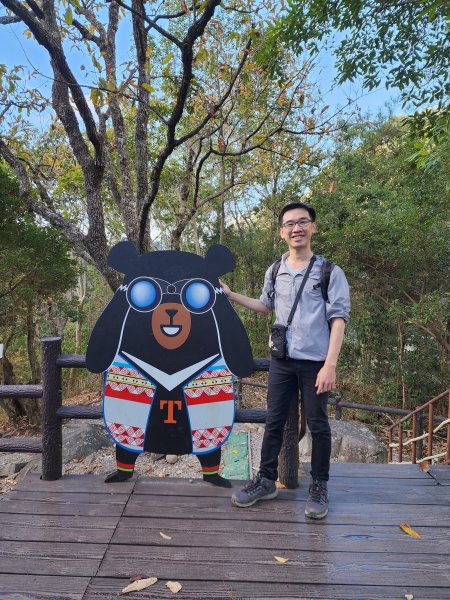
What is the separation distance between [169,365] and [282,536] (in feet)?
3.78

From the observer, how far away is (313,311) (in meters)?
2.35

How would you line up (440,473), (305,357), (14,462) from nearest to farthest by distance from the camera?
(305,357) < (440,473) < (14,462)

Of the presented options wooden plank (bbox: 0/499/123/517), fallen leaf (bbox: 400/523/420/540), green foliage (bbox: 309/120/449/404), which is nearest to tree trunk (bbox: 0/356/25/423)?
green foliage (bbox: 309/120/449/404)

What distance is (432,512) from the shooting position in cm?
241

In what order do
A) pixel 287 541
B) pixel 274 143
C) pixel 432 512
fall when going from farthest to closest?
pixel 274 143 < pixel 432 512 < pixel 287 541

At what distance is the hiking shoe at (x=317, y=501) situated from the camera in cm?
232

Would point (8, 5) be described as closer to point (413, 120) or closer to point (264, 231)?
point (413, 120)

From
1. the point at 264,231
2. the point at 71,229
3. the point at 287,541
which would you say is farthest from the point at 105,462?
the point at 264,231

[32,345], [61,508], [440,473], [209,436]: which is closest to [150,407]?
[209,436]

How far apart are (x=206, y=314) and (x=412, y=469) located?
73.3 inches

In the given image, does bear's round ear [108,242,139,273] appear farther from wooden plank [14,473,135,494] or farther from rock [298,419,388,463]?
rock [298,419,388,463]

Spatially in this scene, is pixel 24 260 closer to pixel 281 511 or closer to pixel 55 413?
pixel 55 413

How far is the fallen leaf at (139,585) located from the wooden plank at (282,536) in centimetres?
25

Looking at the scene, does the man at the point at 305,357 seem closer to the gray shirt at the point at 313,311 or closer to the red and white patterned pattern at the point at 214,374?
the gray shirt at the point at 313,311
